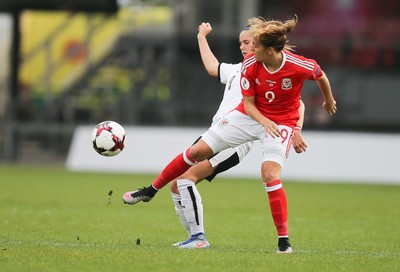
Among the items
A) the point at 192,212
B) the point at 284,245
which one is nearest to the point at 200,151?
the point at 192,212

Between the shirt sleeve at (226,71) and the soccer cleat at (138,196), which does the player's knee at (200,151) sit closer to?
the soccer cleat at (138,196)

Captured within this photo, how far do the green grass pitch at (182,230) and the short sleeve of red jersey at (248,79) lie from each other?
1.40 m

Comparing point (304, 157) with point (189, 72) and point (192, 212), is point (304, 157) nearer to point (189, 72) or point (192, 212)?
point (189, 72)

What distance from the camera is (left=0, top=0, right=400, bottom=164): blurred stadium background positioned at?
22.7 meters

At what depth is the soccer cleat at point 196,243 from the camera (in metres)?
8.59

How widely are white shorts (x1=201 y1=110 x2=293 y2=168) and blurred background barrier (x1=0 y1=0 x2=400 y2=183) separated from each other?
13854 millimetres

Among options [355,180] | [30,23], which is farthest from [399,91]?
[30,23]

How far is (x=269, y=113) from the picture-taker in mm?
8445

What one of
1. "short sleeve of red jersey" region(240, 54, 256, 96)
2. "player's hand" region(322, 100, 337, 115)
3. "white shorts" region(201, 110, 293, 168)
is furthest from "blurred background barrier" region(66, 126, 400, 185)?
"short sleeve of red jersey" region(240, 54, 256, 96)

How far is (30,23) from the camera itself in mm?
29781

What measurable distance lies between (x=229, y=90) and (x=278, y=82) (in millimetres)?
1046

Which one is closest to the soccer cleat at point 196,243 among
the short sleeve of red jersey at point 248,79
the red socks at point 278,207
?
the red socks at point 278,207

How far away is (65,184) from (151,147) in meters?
4.82

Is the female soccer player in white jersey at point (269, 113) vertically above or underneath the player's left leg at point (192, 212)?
above
